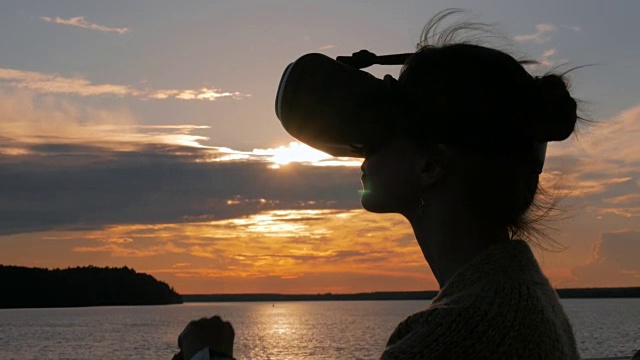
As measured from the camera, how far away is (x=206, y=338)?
148 centimetres

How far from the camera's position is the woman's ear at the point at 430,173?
4.35 ft

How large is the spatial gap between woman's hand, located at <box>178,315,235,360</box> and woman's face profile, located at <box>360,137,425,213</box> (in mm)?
355

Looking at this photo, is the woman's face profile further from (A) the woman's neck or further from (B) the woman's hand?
(B) the woman's hand

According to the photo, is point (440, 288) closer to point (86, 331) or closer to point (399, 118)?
point (399, 118)

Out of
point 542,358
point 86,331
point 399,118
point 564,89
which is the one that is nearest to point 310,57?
point 399,118

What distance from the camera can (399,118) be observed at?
135 cm

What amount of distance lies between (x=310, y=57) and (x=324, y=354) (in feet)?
274

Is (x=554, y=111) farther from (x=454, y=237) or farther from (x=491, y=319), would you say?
(x=491, y=319)

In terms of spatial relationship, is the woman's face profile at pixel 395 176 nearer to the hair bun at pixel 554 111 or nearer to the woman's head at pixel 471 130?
the woman's head at pixel 471 130

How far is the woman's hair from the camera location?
1.30 m

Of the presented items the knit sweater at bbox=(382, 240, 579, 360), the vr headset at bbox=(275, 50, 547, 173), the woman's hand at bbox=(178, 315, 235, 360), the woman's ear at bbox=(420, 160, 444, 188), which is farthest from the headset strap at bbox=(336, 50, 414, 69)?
the woman's hand at bbox=(178, 315, 235, 360)

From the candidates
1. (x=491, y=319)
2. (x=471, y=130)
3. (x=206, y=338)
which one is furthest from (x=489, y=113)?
(x=206, y=338)

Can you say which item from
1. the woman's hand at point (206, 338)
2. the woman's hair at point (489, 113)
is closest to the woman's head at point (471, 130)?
the woman's hair at point (489, 113)

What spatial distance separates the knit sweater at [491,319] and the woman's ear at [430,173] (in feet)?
0.44
